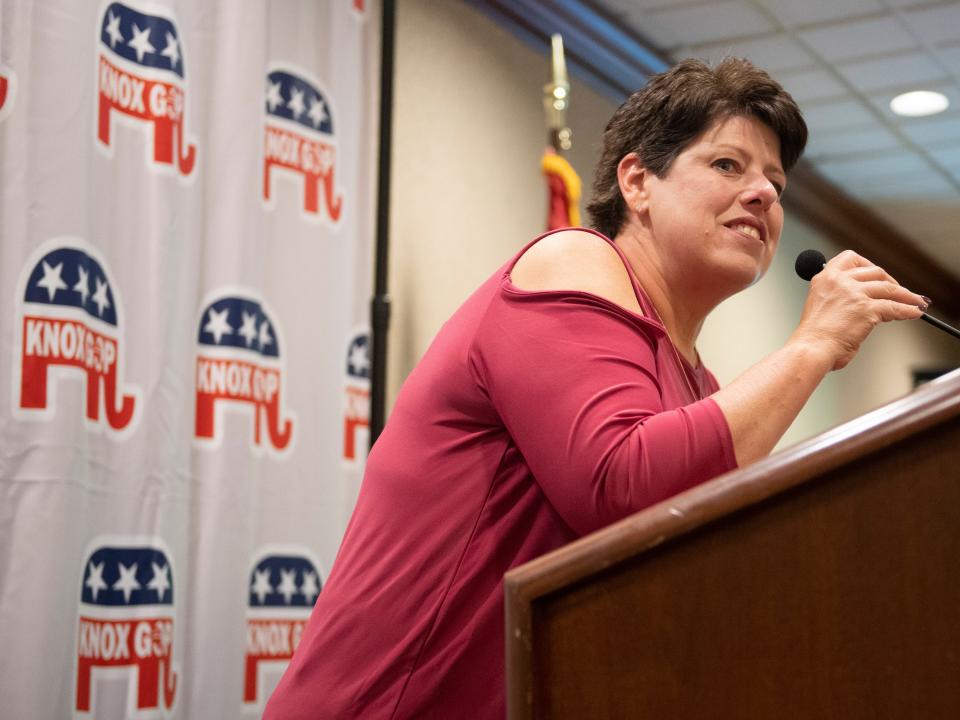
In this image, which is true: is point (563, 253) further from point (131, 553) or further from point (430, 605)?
point (131, 553)

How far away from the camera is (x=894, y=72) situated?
4.43 m

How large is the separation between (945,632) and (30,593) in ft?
5.51

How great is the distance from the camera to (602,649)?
2.27 ft

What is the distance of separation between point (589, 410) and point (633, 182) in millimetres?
507

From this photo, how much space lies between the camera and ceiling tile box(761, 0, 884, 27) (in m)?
3.91

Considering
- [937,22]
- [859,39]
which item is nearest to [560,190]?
[859,39]

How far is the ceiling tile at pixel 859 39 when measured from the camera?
4.07m

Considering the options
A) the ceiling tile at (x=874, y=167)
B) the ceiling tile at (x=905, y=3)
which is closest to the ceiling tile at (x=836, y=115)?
the ceiling tile at (x=874, y=167)

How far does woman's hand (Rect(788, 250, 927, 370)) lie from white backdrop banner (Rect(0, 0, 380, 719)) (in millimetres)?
1381

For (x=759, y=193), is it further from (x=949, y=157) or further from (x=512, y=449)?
(x=949, y=157)

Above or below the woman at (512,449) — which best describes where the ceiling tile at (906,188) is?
above

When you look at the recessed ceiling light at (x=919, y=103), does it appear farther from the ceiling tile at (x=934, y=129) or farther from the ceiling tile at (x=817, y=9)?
the ceiling tile at (x=817, y=9)

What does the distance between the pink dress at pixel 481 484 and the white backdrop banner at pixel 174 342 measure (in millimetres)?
1037

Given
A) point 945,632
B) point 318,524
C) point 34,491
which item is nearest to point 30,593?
point 34,491
